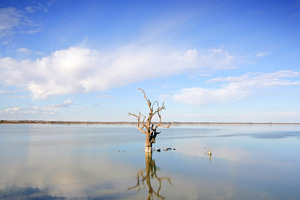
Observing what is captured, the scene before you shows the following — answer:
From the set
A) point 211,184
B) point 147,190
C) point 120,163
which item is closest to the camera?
point 147,190

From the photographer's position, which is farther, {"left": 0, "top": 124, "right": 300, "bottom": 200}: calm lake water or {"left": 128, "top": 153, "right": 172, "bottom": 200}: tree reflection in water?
{"left": 128, "top": 153, "right": 172, "bottom": 200}: tree reflection in water

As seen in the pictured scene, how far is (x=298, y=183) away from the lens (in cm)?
1509

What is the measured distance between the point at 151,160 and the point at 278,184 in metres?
11.7

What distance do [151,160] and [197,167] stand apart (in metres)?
5.21

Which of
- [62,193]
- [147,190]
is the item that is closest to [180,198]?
[147,190]

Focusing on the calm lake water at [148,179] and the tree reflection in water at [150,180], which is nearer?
the calm lake water at [148,179]

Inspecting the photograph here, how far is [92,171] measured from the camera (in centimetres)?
1834

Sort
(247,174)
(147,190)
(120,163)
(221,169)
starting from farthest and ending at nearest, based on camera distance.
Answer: (120,163)
(221,169)
(247,174)
(147,190)

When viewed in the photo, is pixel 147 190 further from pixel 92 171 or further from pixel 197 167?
pixel 197 167

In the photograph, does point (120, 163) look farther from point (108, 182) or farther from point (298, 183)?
point (298, 183)

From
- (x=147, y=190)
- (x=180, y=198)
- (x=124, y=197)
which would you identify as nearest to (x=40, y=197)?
(x=124, y=197)

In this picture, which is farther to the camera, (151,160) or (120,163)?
(151,160)

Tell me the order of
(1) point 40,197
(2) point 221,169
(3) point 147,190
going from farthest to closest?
1. (2) point 221,169
2. (3) point 147,190
3. (1) point 40,197

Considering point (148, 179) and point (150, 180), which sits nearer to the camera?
point (150, 180)
